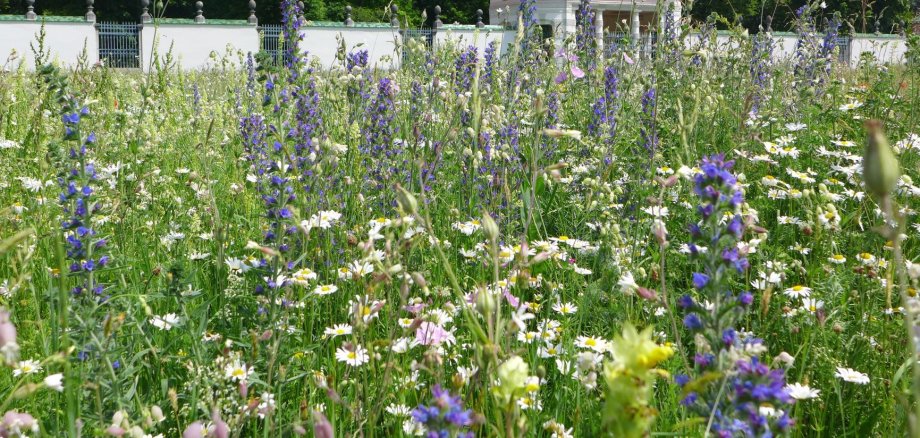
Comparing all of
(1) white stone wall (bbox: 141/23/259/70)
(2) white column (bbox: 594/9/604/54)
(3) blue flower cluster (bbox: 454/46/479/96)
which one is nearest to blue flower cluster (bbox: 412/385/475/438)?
(3) blue flower cluster (bbox: 454/46/479/96)

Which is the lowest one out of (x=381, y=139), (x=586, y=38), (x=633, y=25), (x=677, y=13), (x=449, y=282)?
(x=449, y=282)

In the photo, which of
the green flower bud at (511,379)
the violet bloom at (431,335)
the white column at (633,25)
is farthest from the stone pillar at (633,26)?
the green flower bud at (511,379)

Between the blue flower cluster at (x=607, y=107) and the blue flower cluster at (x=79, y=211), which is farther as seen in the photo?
the blue flower cluster at (x=607, y=107)

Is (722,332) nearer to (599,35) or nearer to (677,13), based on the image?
(599,35)

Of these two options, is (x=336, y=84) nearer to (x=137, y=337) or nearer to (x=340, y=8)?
(x=137, y=337)

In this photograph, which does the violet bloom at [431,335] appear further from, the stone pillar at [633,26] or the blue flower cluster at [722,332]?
the stone pillar at [633,26]

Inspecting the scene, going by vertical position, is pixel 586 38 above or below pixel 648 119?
above

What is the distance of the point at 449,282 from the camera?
2340 mm

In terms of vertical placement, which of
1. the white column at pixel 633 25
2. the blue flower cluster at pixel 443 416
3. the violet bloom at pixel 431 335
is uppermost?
the white column at pixel 633 25

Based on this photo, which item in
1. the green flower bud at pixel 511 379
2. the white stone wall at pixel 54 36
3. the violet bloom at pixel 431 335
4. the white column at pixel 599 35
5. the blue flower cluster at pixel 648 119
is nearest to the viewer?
the green flower bud at pixel 511 379

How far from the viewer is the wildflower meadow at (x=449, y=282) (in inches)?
39.9

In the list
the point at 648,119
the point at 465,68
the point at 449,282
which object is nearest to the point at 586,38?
the point at 465,68

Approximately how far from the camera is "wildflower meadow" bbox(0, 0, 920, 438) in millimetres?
1014

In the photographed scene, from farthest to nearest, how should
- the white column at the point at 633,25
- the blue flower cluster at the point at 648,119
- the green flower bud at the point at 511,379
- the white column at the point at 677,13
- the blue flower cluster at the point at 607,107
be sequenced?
the white column at the point at 677,13, the blue flower cluster at the point at 607,107, the white column at the point at 633,25, the blue flower cluster at the point at 648,119, the green flower bud at the point at 511,379
